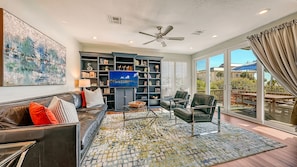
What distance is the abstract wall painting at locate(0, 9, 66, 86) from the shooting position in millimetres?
1678

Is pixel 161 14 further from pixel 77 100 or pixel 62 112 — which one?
pixel 77 100

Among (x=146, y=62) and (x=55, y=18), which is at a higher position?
(x=55, y=18)

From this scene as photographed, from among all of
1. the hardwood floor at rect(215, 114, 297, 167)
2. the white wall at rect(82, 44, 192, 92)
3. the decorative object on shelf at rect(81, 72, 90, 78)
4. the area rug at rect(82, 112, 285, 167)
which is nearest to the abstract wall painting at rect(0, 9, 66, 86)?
the area rug at rect(82, 112, 285, 167)

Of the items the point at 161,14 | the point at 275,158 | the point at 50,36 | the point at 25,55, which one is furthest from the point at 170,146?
the point at 50,36

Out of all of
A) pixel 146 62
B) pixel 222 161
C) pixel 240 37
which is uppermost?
pixel 240 37

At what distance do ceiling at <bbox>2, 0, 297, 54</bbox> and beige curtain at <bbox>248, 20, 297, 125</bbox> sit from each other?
1.10 ft

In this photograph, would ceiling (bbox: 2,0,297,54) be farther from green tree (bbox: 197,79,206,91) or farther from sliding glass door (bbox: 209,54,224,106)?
green tree (bbox: 197,79,206,91)

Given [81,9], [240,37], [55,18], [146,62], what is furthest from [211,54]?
[55,18]

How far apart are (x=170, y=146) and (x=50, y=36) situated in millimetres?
3378

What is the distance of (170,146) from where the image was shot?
87.0 inches

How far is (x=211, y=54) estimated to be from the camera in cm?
511

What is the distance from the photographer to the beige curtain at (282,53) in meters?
2.52

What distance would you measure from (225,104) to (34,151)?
497 cm

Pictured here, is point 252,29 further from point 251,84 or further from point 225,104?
point 225,104
